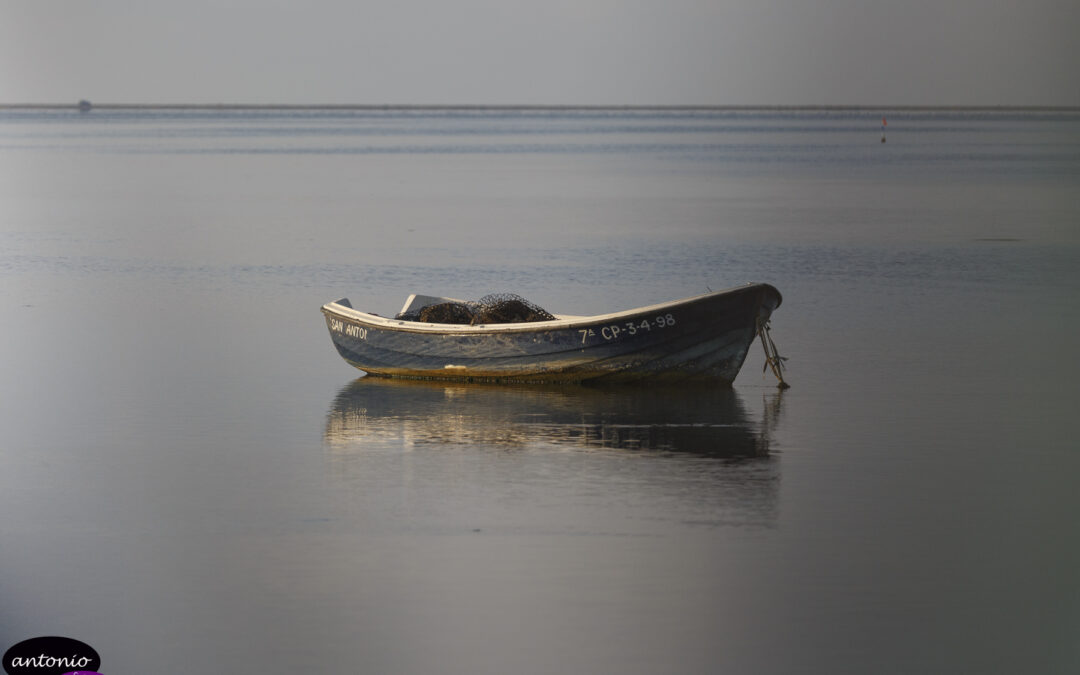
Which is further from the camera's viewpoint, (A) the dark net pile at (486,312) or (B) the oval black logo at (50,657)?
(A) the dark net pile at (486,312)

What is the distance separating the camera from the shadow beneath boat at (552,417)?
8.57 m

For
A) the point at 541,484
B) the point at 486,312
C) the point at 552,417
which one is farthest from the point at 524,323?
the point at 541,484

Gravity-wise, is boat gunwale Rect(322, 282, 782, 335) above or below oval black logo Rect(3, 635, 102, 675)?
above

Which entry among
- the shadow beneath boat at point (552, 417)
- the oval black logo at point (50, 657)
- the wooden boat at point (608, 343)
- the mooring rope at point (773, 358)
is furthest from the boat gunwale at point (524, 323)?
the oval black logo at point (50, 657)

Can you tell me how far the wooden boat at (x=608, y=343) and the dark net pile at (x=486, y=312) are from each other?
13 cm

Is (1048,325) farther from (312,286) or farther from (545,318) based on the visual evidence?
(312,286)

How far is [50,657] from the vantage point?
18.5ft

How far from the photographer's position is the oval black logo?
5574mm

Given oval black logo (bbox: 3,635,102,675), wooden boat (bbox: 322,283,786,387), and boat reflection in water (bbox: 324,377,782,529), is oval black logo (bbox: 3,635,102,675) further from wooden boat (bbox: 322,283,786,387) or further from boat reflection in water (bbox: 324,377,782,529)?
wooden boat (bbox: 322,283,786,387)

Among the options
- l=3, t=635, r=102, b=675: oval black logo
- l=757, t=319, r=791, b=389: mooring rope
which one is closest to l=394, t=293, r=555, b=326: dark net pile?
l=757, t=319, r=791, b=389: mooring rope

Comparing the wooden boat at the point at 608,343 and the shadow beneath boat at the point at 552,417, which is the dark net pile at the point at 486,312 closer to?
the wooden boat at the point at 608,343

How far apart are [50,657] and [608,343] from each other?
4.72m

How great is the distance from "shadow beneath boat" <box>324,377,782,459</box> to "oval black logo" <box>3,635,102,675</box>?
9.65 feet

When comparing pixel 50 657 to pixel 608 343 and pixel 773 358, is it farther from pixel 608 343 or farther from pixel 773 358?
pixel 773 358
